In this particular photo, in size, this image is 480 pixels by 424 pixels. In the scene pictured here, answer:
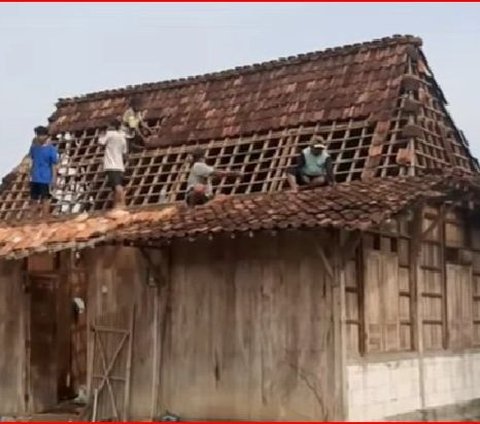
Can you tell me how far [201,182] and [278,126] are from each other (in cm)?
262

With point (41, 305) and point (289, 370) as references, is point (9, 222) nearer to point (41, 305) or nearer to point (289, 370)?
point (41, 305)

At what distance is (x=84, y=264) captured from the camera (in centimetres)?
1633

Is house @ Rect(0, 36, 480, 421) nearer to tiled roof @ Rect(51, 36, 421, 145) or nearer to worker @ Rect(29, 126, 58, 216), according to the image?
tiled roof @ Rect(51, 36, 421, 145)

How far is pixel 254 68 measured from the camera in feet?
65.0

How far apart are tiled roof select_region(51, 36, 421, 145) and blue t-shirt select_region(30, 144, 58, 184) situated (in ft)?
7.28

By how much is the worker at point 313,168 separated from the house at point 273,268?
54 cm

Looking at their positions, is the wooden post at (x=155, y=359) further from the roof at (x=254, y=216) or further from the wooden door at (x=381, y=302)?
the wooden door at (x=381, y=302)

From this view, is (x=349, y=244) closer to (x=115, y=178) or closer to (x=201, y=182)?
(x=201, y=182)

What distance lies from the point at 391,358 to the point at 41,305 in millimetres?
6499

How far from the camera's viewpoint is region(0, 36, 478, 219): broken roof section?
16266 mm

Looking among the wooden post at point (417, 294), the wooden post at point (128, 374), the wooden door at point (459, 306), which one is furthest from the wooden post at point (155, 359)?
the wooden door at point (459, 306)

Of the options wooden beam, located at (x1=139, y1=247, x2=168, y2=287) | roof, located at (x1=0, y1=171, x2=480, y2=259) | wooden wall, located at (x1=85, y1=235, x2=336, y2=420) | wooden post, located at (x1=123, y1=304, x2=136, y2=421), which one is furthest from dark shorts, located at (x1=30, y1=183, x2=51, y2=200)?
wooden post, located at (x1=123, y1=304, x2=136, y2=421)

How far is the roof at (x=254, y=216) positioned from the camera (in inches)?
488

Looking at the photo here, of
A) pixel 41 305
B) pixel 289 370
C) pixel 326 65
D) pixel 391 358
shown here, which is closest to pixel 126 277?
pixel 41 305
